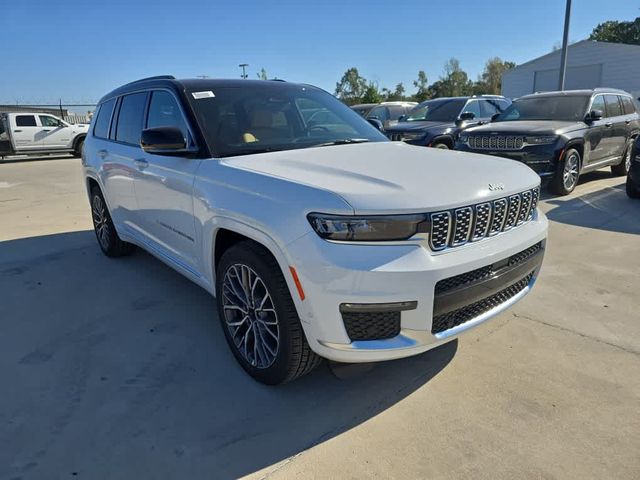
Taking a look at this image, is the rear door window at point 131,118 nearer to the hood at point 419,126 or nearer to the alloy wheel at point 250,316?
the alloy wheel at point 250,316

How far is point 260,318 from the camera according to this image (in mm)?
2678

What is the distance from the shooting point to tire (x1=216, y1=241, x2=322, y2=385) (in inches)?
94.7

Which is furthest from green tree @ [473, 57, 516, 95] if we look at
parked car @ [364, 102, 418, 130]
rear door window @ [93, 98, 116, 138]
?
rear door window @ [93, 98, 116, 138]

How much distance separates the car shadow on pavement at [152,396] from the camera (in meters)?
2.25

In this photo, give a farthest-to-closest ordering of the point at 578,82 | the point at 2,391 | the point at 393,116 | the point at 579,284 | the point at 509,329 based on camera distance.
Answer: the point at 578,82 → the point at 393,116 → the point at 579,284 → the point at 509,329 → the point at 2,391

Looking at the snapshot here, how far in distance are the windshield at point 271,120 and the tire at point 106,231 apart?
7.87ft

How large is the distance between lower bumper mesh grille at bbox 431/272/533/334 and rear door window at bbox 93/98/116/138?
13.1 ft

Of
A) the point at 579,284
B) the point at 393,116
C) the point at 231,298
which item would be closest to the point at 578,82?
the point at 393,116

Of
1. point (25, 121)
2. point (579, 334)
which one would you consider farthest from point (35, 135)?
point (579, 334)

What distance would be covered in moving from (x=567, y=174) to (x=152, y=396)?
742 cm

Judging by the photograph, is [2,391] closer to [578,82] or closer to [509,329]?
[509,329]

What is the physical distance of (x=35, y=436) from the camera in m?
2.40

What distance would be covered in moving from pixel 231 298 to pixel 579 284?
3.15m

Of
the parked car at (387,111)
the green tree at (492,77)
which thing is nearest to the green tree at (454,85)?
the green tree at (492,77)
